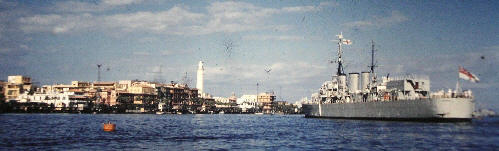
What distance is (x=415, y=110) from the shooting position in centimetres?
8362

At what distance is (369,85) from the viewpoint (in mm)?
111188

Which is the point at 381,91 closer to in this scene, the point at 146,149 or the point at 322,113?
the point at 322,113

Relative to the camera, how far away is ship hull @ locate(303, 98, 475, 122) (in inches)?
3088

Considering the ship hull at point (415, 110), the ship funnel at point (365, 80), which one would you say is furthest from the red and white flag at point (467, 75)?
the ship funnel at point (365, 80)

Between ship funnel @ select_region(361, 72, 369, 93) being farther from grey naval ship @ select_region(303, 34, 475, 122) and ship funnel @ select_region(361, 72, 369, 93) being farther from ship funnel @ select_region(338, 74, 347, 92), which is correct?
ship funnel @ select_region(338, 74, 347, 92)

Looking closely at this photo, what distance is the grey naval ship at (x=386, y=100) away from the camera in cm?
7894

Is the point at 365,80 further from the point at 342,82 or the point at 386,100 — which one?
the point at 386,100

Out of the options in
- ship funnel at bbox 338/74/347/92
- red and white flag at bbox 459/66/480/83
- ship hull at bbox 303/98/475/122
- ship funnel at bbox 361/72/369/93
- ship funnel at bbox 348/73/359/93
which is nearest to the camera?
red and white flag at bbox 459/66/480/83

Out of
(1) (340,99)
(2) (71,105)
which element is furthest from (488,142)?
(2) (71,105)

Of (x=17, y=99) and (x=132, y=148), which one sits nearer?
(x=132, y=148)

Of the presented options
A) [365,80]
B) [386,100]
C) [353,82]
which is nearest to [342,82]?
[353,82]

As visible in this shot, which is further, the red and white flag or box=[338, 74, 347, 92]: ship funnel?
box=[338, 74, 347, 92]: ship funnel

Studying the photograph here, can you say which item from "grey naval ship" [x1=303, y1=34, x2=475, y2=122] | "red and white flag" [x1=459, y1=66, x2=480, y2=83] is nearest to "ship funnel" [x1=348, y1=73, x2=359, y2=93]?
"grey naval ship" [x1=303, y1=34, x2=475, y2=122]

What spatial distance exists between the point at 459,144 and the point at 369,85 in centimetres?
6876
